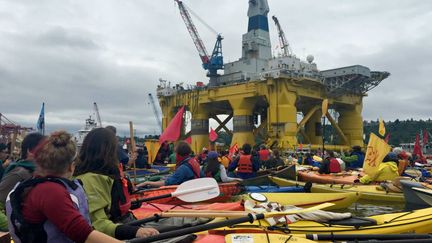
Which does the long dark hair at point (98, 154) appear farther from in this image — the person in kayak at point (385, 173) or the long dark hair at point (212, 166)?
the person in kayak at point (385, 173)

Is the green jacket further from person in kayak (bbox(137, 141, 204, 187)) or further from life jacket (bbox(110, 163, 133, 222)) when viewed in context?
person in kayak (bbox(137, 141, 204, 187))

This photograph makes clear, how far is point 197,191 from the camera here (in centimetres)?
559

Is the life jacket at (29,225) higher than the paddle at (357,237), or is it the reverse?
the life jacket at (29,225)

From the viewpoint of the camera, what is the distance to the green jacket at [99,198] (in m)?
3.08

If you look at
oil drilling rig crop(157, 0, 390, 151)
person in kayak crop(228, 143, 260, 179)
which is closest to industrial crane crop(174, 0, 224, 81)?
oil drilling rig crop(157, 0, 390, 151)

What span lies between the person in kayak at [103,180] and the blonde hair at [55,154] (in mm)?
902

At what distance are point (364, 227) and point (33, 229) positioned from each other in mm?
4344

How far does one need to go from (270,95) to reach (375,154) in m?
23.6

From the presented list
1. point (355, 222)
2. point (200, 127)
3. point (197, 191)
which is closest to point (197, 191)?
point (197, 191)

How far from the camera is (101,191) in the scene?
3236 mm

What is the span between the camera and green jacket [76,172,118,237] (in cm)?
308


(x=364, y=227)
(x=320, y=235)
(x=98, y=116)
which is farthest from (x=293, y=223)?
(x=98, y=116)

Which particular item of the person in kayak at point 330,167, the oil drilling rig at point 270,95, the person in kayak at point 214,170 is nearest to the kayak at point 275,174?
the person in kayak at point 330,167

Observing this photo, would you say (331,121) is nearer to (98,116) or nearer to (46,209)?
(46,209)
